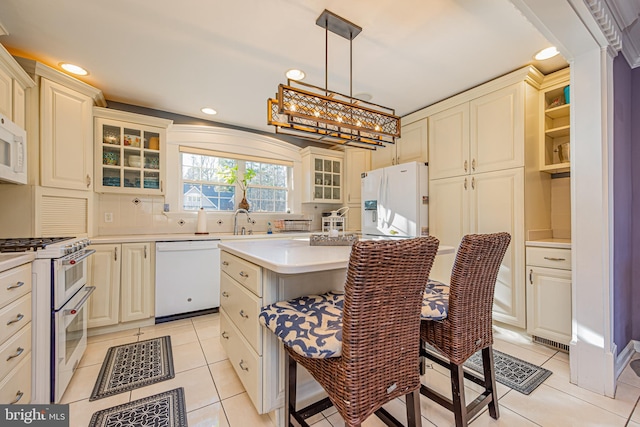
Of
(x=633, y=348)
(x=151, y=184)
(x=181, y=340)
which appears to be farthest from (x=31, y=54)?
(x=633, y=348)

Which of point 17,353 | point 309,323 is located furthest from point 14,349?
point 309,323

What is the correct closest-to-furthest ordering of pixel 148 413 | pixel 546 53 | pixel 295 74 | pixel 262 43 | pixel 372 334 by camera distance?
pixel 372 334 → pixel 148 413 → pixel 262 43 → pixel 546 53 → pixel 295 74

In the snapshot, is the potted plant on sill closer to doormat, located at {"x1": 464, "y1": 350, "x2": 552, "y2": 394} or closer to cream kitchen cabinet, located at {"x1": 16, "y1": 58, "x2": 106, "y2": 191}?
cream kitchen cabinet, located at {"x1": 16, "y1": 58, "x2": 106, "y2": 191}

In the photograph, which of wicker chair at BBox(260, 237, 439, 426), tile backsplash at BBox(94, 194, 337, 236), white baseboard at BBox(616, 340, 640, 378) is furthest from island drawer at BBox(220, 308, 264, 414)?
white baseboard at BBox(616, 340, 640, 378)

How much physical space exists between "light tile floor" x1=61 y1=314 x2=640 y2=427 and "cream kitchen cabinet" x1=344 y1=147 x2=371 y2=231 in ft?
8.18

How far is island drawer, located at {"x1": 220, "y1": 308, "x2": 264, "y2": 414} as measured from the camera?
1.39m

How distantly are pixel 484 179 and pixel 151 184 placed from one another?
3478 millimetres

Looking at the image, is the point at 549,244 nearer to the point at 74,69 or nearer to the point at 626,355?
the point at 626,355

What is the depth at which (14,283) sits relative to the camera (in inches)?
51.1

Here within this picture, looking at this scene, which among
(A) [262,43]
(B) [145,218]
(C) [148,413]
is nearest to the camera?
(C) [148,413]

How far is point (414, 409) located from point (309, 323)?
0.53 m

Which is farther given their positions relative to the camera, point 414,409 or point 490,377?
point 490,377

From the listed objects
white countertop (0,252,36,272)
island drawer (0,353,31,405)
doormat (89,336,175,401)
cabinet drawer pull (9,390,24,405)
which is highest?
white countertop (0,252,36,272)

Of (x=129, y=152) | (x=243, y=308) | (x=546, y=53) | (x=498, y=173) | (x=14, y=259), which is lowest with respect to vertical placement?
(x=243, y=308)
